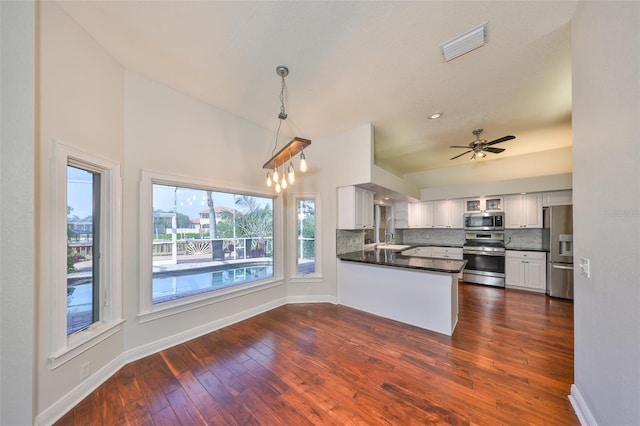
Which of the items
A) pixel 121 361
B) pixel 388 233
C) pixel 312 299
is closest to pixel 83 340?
pixel 121 361

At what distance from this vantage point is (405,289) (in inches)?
129

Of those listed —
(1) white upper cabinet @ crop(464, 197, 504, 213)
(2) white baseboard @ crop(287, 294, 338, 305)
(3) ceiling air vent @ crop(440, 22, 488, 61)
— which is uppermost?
(3) ceiling air vent @ crop(440, 22, 488, 61)

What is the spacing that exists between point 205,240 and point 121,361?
160cm

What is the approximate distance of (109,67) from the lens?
2.18 meters

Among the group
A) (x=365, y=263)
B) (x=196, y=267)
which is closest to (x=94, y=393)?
(x=196, y=267)

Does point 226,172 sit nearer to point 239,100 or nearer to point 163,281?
point 239,100

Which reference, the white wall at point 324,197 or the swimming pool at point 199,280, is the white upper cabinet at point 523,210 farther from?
the swimming pool at point 199,280

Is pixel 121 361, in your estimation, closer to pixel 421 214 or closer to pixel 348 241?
pixel 348 241

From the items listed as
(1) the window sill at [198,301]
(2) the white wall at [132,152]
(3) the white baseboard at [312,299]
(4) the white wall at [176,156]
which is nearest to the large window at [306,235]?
(2) the white wall at [132,152]

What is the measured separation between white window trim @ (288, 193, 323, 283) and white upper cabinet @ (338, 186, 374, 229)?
0.42 metres

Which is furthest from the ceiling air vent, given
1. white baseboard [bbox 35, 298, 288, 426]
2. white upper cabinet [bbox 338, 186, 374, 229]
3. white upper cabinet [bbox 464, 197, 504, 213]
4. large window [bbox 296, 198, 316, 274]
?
white upper cabinet [bbox 464, 197, 504, 213]

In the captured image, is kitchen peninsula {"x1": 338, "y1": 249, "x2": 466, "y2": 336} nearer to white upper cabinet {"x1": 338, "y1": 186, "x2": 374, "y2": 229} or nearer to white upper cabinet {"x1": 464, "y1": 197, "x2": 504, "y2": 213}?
white upper cabinet {"x1": 338, "y1": 186, "x2": 374, "y2": 229}

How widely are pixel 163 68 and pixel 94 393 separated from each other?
317cm

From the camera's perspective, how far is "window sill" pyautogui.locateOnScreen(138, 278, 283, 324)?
251 cm
